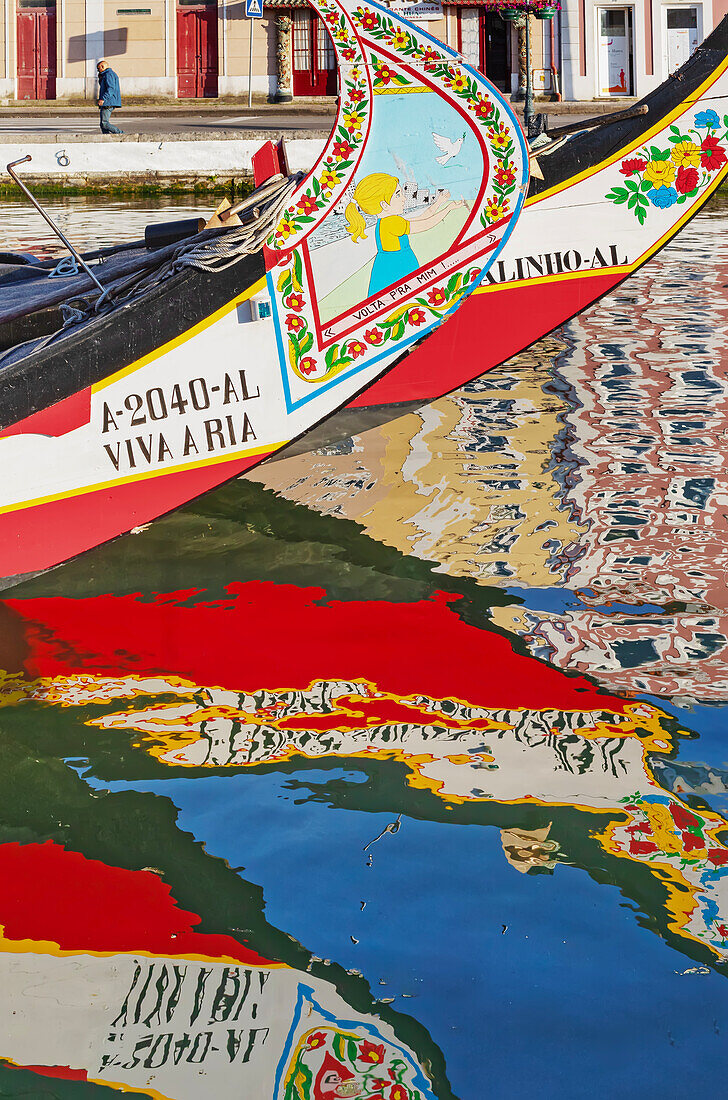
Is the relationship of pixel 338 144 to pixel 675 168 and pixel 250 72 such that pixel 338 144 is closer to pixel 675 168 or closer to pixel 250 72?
pixel 675 168

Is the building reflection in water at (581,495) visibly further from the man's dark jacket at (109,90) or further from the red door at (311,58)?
the red door at (311,58)

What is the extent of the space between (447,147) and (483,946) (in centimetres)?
352

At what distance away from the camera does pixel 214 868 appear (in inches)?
117

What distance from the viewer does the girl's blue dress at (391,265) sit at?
16.3ft

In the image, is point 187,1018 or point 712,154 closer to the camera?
point 187,1018

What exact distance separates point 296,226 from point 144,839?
8.93ft

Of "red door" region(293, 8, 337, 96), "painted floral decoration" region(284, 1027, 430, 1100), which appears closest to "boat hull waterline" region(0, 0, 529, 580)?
"painted floral decoration" region(284, 1027, 430, 1100)

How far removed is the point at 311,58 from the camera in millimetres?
30406

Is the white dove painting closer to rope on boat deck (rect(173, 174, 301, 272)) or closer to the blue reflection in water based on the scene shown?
rope on boat deck (rect(173, 174, 301, 272))

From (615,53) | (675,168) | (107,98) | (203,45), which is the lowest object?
(675,168)

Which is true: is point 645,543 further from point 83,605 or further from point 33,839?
point 33,839

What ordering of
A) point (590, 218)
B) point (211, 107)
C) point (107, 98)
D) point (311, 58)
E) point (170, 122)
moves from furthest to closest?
point (311, 58) → point (211, 107) → point (170, 122) → point (107, 98) → point (590, 218)

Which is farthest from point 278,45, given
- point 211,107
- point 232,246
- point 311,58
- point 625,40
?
point 232,246

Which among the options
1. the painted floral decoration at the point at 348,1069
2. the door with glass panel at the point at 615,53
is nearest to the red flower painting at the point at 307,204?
the painted floral decoration at the point at 348,1069
